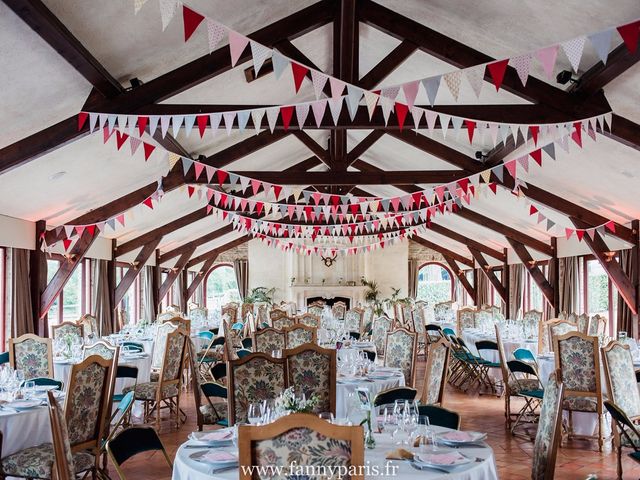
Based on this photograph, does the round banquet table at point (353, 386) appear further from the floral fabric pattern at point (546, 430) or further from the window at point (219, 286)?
the window at point (219, 286)

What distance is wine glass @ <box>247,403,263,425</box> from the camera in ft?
10.6

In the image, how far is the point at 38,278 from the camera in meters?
9.30

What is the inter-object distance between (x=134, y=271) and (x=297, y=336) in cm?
698

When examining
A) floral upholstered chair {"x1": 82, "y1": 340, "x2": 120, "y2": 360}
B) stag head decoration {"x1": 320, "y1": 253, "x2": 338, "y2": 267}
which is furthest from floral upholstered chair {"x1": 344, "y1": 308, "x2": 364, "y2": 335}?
floral upholstered chair {"x1": 82, "y1": 340, "x2": 120, "y2": 360}

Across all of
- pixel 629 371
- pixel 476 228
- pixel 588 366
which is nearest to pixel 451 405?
pixel 588 366

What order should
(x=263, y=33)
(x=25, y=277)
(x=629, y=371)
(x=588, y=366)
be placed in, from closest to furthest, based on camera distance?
(x=629, y=371)
(x=588, y=366)
(x=263, y=33)
(x=25, y=277)

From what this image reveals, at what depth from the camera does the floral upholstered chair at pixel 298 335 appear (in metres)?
7.77

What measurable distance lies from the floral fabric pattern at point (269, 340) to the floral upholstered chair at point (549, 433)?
450cm

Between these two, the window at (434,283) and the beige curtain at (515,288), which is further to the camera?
the window at (434,283)

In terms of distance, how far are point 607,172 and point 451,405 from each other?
380 cm

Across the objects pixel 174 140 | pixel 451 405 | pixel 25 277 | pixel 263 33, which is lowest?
pixel 451 405

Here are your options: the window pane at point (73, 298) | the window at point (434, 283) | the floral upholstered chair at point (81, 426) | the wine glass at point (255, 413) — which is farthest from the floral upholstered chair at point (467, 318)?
the wine glass at point (255, 413)

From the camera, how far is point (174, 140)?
8.60 metres

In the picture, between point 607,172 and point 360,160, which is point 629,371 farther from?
point 360,160
